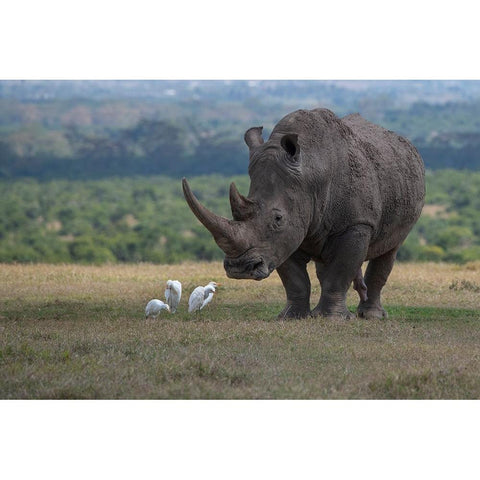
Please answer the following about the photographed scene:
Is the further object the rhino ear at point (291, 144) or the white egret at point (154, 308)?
the white egret at point (154, 308)

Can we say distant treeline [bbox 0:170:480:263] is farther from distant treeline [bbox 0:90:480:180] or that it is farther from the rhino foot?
the rhino foot

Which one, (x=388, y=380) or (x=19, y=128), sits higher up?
(x=388, y=380)

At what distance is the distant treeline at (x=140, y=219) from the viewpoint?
3550 cm

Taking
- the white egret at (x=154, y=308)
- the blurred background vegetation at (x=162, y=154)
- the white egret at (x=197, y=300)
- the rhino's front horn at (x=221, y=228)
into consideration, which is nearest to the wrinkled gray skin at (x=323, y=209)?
the rhino's front horn at (x=221, y=228)

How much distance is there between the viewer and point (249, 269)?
10867 millimetres

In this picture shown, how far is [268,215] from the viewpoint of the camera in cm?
1109

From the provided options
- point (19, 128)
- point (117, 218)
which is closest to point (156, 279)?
point (117, 218)

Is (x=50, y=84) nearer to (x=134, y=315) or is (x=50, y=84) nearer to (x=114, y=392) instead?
(x=134, y=315)

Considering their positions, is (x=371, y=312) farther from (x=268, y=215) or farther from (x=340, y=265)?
(x=268, y=215)

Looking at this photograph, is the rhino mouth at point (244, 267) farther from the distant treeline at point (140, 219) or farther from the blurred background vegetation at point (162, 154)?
the blurred background vegetation at point (162, 154)

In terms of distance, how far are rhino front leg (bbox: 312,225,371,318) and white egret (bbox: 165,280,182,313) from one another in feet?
5.61

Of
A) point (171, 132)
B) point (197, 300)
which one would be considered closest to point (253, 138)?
point (197, 300)

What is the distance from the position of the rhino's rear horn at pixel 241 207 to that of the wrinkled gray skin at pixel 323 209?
0.5 inches

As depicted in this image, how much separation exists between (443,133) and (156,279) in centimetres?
3905
